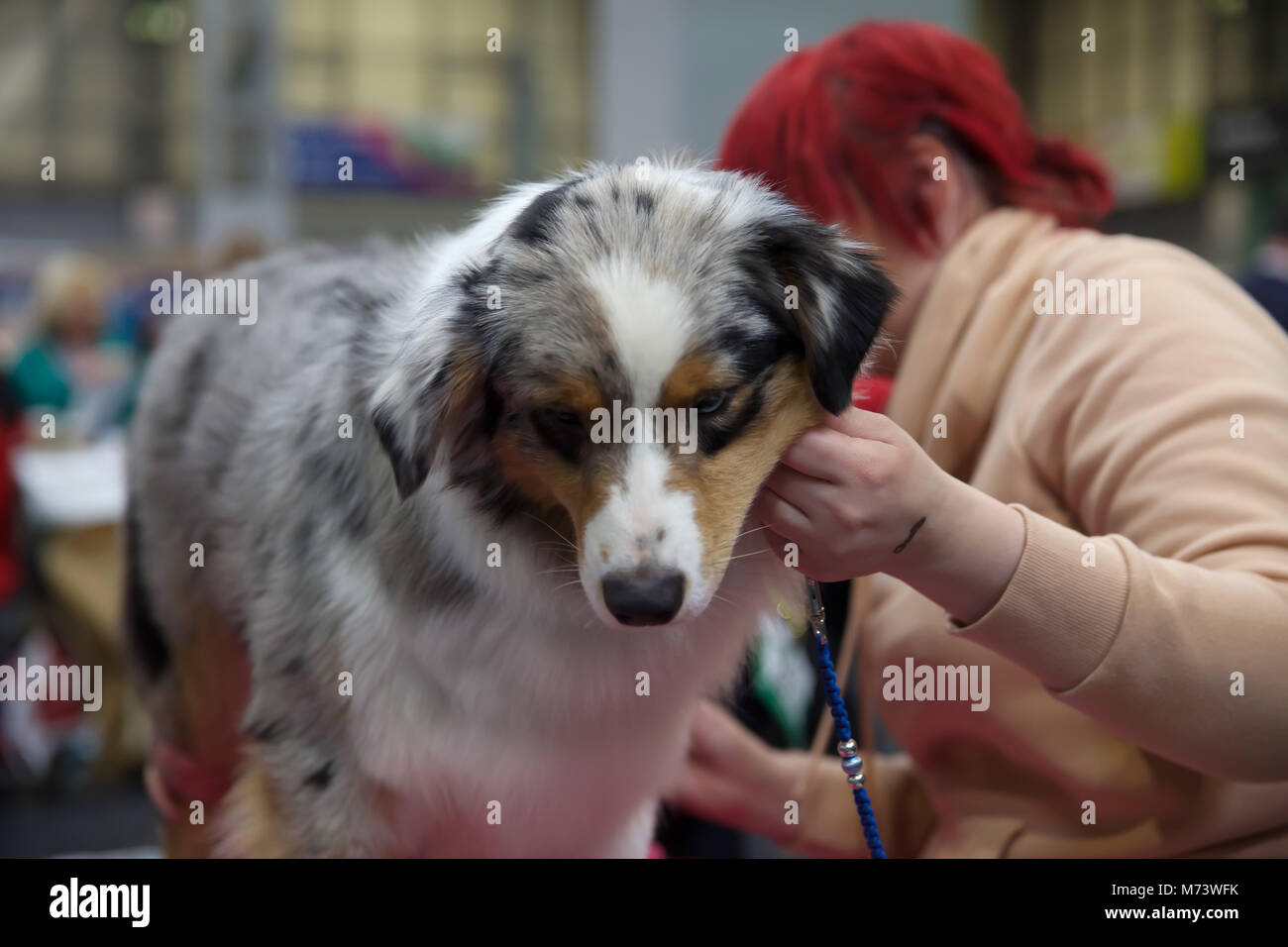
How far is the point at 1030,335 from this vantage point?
1.57 metres

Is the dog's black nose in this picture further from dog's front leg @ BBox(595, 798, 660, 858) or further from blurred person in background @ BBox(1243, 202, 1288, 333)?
blurred person in background @ BBox(1243, 202, 1288, 333)

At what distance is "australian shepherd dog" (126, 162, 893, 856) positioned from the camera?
1181mm

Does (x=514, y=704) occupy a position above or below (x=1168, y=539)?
below

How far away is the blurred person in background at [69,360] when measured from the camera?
4938 mm

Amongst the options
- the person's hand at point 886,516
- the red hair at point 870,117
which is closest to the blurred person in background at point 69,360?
the red hair at point 870,117

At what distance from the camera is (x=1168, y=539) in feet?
4.34

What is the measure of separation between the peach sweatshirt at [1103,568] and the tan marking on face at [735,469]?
28 cm

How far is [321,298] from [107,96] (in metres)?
14.3

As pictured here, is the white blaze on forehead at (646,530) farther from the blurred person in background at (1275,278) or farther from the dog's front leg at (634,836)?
the blurred person in background at (1275,278)

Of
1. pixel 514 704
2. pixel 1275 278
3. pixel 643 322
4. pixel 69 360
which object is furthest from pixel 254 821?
pixel 69 360

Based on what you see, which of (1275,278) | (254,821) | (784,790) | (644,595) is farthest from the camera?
(1275,278)

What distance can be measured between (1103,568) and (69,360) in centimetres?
498

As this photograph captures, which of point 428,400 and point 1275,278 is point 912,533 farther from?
point 1275,278

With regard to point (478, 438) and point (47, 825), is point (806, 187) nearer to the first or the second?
point (478, 438)
